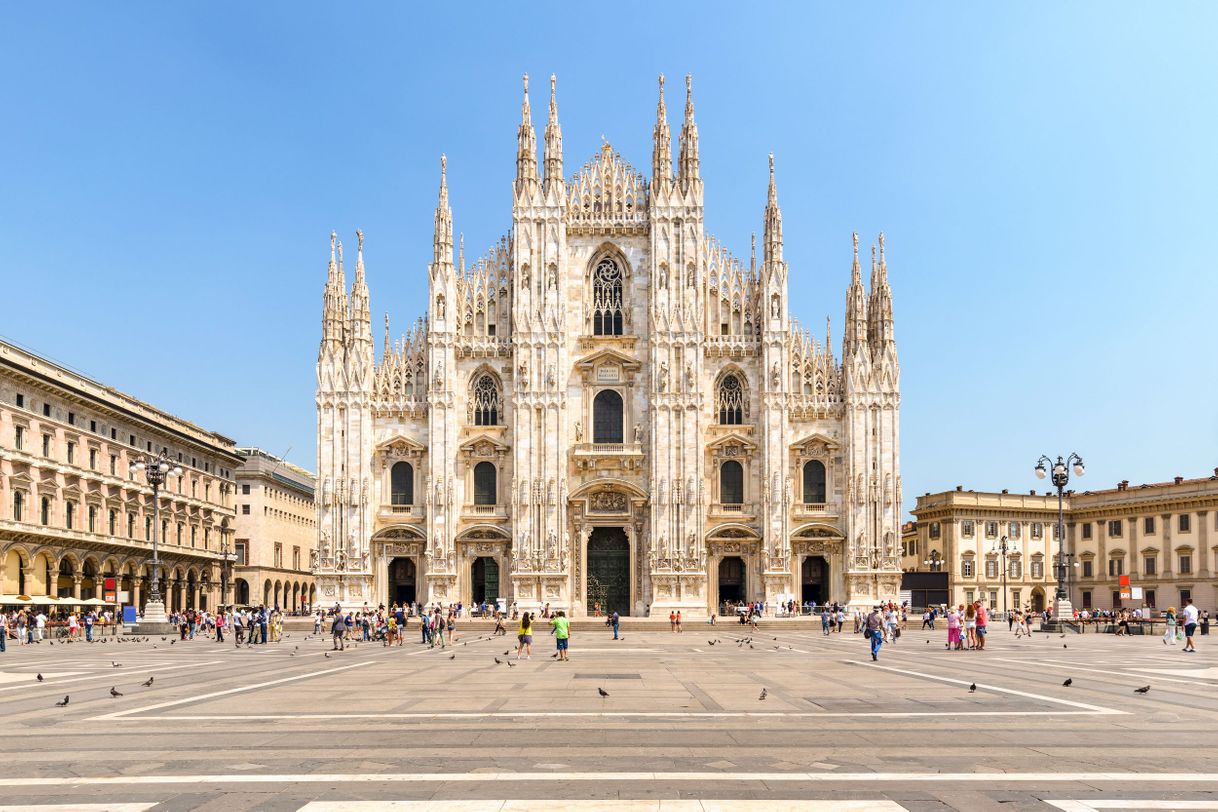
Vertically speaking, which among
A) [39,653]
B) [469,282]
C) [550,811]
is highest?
[469,282]

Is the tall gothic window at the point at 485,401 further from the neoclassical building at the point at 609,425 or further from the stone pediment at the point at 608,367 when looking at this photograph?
the stone pediment at the point at 608,367

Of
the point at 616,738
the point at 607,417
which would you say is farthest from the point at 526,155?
the point at 616,738

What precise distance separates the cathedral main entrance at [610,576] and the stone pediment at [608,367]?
794 centimetres

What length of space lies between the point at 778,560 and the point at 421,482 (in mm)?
19126

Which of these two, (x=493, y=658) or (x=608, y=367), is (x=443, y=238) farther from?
(x=493, y=658)

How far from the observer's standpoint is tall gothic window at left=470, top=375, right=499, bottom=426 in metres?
66.2

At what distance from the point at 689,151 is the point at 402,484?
23.4m

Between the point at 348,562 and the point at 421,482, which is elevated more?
the point at 421,482

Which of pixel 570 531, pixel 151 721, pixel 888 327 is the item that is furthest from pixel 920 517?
pixel 151 721

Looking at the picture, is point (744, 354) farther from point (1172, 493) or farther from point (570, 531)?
point (1172, 493)

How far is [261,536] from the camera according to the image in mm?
95688

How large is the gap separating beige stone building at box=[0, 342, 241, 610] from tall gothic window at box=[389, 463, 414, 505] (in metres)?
11.0

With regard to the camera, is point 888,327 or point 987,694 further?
point 888,327

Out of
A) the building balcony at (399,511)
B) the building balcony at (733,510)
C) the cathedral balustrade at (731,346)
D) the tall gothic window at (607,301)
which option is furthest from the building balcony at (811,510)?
the building balcony at (399,511)
